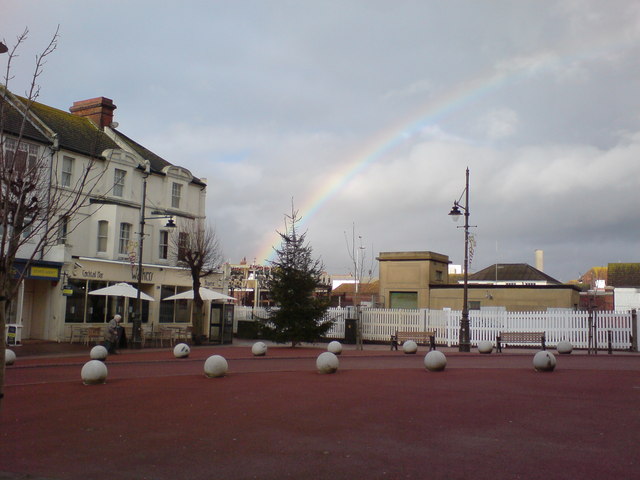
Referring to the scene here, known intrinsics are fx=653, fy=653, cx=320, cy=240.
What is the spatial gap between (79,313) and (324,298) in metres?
11.7

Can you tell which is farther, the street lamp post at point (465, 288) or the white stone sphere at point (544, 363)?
the street lamp post at point (465, 288)

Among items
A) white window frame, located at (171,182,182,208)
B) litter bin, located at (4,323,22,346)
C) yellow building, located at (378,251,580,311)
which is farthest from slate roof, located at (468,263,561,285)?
litter bin, located at (4,323,22,346)

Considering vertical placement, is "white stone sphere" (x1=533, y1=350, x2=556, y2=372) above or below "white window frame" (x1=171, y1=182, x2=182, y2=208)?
below

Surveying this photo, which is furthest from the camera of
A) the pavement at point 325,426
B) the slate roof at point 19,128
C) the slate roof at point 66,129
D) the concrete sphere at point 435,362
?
the slate roof at point 66,129

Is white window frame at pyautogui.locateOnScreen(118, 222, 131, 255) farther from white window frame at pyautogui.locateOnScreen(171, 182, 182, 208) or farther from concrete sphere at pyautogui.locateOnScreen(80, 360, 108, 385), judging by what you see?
concrete sphere at pyautogui.locateOnScreen(80, 360, 108, 385)

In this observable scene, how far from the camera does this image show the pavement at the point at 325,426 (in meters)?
7.27

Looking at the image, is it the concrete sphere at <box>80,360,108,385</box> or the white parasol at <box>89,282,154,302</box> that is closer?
the concrete sphere at <box>80,360,108,385</box>

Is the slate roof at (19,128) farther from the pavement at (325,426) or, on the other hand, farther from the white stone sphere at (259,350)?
the pavement at (325,426)

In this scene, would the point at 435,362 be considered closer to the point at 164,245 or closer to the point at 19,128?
the point at 19,128

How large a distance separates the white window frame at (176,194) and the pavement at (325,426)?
2258 centimetres

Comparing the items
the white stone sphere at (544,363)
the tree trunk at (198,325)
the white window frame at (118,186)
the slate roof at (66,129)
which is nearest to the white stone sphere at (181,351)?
the tree trunk at (198,325)

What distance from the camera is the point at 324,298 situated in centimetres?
3061

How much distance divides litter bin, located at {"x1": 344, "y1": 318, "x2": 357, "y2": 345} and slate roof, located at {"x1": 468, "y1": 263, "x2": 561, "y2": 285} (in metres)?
32.6

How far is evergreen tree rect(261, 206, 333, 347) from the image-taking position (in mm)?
29984
